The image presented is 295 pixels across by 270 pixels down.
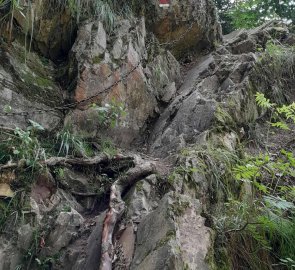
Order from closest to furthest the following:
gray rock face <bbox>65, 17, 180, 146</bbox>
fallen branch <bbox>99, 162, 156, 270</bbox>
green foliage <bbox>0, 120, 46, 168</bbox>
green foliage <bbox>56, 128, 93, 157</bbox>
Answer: fallen branch <bbox>99, 162, 156, 270</bbox>
green foliage <bbox>0, 120, 46, 168</bbox>
green foliage <bbox>56, 128, 93, 157</bbox>
gray rock face <bbox>65, 17, 180, 146</bbox>

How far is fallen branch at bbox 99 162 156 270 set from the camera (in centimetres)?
284

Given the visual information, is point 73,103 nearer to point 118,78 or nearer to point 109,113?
point 109,113

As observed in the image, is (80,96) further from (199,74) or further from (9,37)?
(199,74)

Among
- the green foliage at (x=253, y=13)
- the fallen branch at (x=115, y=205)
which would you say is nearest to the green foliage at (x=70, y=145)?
the fallen branch at (x=115, y=205)

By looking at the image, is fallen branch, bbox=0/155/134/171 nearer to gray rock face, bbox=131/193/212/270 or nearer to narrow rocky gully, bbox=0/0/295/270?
narrow rocky gully, bbox=0/0/295/270

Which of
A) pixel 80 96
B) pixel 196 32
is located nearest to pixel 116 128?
pixel 80 96

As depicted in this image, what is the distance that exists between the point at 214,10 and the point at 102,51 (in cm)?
379

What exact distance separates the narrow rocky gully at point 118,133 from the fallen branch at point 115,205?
0.04 feet

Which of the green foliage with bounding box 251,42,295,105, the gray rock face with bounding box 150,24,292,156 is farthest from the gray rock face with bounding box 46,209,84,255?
the green foliage with bounding box 251,42,295,105

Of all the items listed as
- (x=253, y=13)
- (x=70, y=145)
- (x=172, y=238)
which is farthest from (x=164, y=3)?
(x=172, y=238)

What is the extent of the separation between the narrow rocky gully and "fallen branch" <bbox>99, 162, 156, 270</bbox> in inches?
0.4

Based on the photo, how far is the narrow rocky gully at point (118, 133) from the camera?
10.0ft

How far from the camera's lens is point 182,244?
8.99 feet

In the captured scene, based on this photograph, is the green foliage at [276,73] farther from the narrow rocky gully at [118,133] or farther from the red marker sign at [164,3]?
the red marker sign at [164,3]
